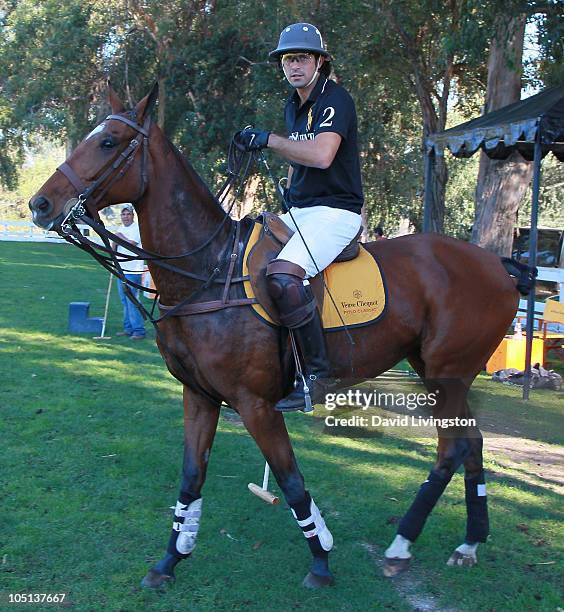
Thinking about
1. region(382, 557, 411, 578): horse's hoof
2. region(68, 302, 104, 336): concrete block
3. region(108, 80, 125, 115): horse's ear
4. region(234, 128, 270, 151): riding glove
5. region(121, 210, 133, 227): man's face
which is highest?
region(108, 80, 125, 115): horse's ear

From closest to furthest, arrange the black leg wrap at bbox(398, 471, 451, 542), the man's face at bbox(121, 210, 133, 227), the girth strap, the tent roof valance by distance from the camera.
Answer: the girth strap < the black leg wrap at bbox(398, 471, 451, 542) < the tent roof valance < the man's face at bbox(121, 210, 133, 227)

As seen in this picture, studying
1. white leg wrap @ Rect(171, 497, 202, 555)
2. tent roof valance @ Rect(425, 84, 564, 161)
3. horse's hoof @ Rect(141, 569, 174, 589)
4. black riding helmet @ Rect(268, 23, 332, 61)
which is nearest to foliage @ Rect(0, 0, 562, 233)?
tent roof valance @ Rect(425, 84, 564, 161)

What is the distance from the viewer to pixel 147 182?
4.02 m

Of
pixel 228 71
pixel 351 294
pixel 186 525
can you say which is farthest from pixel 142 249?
pixel 228 71

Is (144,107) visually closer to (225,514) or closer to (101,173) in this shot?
(101,173)

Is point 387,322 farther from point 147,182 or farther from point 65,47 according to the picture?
point 65,47

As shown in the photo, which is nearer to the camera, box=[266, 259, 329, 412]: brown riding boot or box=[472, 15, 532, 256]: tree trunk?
box=[266, 259, 329, 412]: brown riding boot

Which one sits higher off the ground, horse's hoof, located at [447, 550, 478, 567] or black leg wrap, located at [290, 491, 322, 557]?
black leg wrap, located at [290, 491, 322, 557]

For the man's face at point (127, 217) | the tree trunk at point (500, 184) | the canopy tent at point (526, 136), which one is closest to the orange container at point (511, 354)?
the canopy tent at point (526, 136)

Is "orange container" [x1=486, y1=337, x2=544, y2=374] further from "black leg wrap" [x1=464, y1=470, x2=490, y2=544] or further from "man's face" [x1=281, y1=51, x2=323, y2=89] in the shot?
"man's face" [x1=281, y1=51, x2=323, y2=89]

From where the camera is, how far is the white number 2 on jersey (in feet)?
13.4

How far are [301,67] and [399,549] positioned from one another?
121 inches

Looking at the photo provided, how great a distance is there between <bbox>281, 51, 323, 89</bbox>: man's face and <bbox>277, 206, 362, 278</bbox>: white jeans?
0.77 meters

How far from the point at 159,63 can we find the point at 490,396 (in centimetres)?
2116
